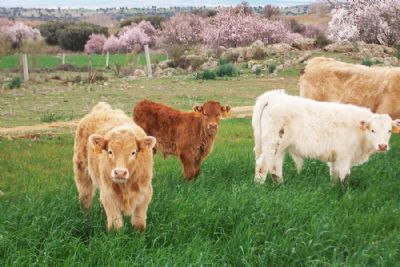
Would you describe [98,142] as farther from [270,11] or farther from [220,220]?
[270,11]

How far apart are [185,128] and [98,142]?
11.7 ft

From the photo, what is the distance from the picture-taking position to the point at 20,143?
42.4 feet

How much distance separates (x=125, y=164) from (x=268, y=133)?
11.3 feet

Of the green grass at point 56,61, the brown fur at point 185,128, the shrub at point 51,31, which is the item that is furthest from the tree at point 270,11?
the brown fur at point 185,128

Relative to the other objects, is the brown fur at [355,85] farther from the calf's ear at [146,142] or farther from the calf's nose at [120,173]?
the calf's nose at [120,173]

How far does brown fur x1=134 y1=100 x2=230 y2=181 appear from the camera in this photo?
9.26 metres

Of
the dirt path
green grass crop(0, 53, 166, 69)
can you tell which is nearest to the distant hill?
green grass crop(0, 53, 166, 69)

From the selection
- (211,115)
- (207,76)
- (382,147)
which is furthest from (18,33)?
(382,147)

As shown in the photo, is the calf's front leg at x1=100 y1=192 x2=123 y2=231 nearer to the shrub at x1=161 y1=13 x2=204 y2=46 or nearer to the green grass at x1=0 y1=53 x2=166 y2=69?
the green grass at x1=0 y1=53 x2=166 y2=69

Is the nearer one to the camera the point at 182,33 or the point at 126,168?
the point at 126,168

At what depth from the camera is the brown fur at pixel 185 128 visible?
9.26 m

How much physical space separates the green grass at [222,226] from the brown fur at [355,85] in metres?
2.70

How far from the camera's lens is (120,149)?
595 centimetres

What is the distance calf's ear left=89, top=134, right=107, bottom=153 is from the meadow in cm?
90
